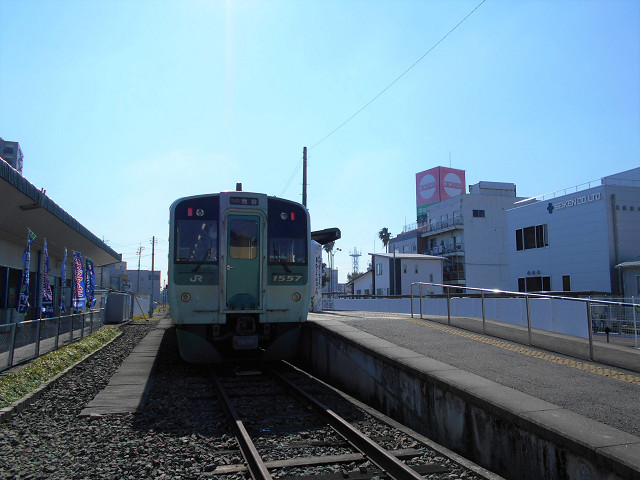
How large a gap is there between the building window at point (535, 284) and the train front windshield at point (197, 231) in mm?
26462

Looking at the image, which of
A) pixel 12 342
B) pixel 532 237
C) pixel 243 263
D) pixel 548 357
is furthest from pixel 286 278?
pixel 532 237

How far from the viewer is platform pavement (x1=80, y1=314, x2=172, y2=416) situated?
7129 millimetres

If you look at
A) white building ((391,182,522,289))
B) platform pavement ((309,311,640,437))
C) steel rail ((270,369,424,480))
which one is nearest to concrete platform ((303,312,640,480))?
platform pavement ((309,311,640,437))

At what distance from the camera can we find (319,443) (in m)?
5.58

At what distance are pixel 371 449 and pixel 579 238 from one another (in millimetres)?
27156

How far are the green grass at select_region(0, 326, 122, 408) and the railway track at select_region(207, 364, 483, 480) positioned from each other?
9.87 feet

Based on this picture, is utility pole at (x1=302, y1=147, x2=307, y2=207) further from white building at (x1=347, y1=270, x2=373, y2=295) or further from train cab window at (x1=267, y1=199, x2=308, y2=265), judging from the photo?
white building at (x1=347, y1=270, x2=373, y2=295)

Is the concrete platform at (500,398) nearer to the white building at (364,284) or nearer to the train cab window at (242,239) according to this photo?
the train cab window at (242,239)

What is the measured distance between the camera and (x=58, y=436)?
581cm

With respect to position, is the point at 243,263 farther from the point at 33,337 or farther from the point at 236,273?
the point at 33,337

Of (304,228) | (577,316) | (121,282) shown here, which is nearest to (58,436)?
(304,228)

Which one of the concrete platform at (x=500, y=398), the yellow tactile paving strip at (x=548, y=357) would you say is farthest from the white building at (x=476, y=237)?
the concrete platform at (x=500, y=398)

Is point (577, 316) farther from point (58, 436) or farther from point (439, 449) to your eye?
point (58, 436)

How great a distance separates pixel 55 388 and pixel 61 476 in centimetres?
463
